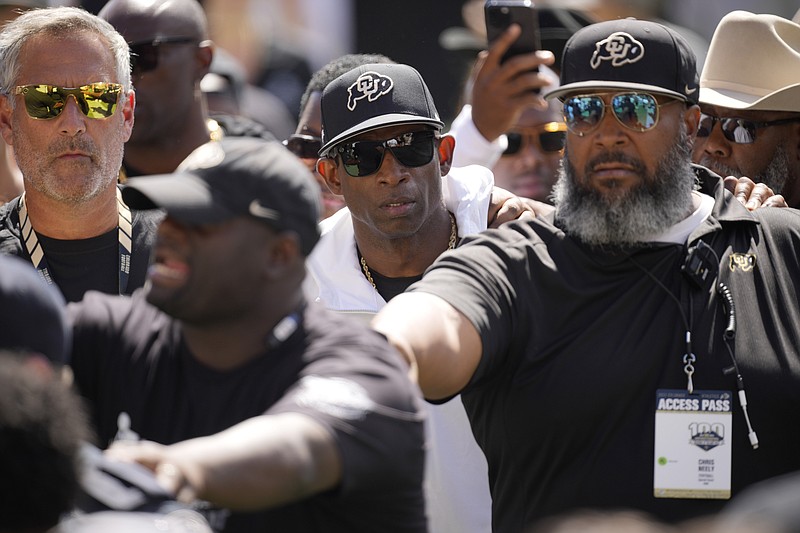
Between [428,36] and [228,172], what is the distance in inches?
187

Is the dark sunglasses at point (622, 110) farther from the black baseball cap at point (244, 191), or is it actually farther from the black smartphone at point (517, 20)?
the black baseball cap at point (244, 191)

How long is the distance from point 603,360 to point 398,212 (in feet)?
3.73

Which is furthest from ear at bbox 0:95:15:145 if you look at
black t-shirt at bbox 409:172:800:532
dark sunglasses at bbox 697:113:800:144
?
dark sunglasses at bbox 697:113:800:144

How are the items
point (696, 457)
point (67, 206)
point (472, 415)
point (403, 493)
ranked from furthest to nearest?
1. point (67, 206)
2. point (472, 415)
3. point (696, 457)
4. point (403, 493)

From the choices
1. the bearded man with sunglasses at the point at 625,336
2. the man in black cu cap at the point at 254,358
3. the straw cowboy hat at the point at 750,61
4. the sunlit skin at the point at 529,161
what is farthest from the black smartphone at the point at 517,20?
the man in black cu cap at the point at 254,358

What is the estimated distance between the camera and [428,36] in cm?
779

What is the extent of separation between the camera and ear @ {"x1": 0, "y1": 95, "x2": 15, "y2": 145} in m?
4.98

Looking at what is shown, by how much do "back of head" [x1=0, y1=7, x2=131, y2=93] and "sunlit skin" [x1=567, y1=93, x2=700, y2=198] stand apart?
1.65m

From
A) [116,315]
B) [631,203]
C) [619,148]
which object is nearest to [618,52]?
[619,148]

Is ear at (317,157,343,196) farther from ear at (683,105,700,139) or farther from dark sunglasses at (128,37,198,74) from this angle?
ear at (683,105,700,139)

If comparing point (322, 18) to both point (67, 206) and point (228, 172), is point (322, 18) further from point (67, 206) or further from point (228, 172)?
point (228, 172)

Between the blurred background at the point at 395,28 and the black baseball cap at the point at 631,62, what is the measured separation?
8.11ft

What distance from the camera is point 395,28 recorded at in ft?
26.6

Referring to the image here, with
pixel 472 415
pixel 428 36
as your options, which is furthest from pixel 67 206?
pixel 428 36
